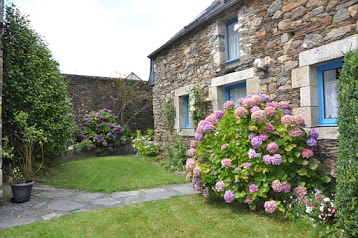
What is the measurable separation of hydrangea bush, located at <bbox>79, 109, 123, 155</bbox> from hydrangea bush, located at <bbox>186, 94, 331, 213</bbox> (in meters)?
6.72

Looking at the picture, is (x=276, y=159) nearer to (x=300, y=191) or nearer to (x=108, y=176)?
(x=300, y=191)

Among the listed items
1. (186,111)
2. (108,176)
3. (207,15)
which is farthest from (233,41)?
(108,176)

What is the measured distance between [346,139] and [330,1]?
2.31m

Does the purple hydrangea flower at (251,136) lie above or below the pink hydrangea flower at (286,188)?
above

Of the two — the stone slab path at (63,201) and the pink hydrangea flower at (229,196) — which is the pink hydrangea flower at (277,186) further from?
the stone slab path at (63,201)

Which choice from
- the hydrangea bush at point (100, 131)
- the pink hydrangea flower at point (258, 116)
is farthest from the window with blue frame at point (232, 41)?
the hydrangea bush at point (100, 131)

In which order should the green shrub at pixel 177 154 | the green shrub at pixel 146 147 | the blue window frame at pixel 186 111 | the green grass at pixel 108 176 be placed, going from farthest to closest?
the green shrub at pixel 146 147 < the blue window frame at pixel 186 111 < the green shrub at pixel 177 154 < the green grass at pixel 108 176

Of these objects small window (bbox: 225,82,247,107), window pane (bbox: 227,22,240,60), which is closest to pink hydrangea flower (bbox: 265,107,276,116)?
small window (bbox: 225,82,247,107)

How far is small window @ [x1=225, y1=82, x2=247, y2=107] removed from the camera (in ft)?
18.3

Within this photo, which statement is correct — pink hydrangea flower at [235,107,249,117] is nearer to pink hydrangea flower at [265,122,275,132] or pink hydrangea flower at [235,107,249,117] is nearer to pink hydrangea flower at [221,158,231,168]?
pink hydrangea flower at [265,122,275,132]

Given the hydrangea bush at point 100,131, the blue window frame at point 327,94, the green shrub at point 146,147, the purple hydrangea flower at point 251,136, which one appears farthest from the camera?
the hydrangea bush at point 100,131

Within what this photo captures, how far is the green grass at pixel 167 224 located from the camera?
2912 mm

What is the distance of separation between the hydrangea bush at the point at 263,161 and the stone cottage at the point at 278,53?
0.60 m

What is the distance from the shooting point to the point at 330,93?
3.92m
